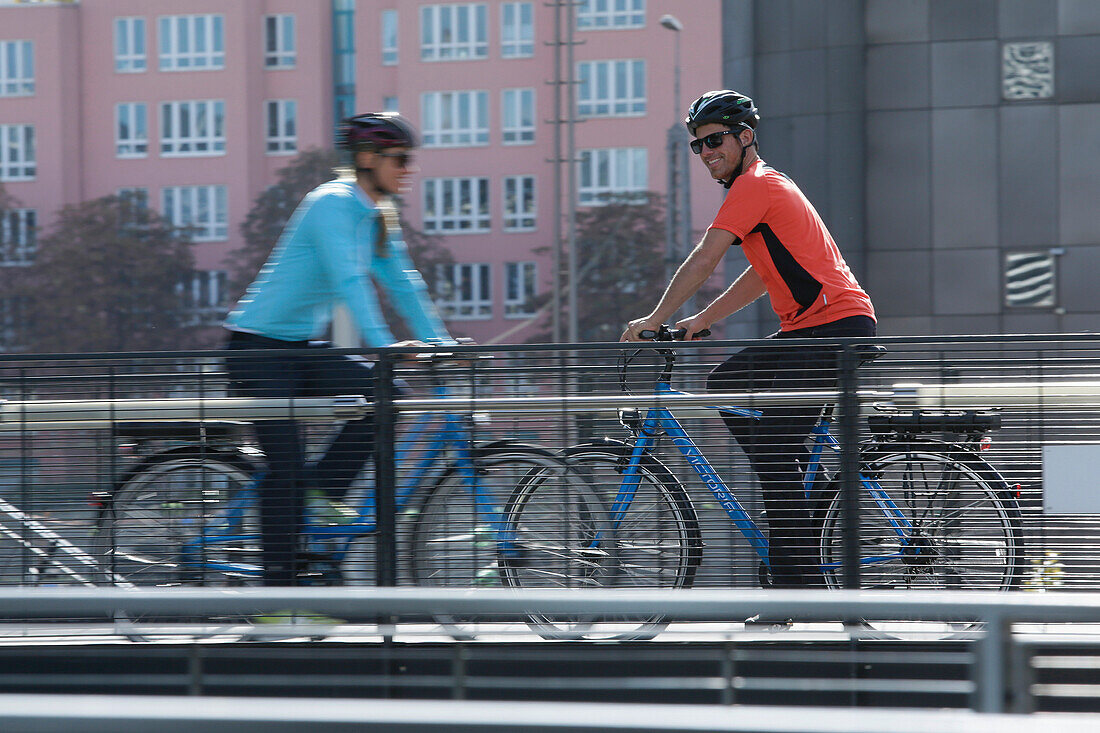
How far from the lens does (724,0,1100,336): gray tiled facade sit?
22.2 m

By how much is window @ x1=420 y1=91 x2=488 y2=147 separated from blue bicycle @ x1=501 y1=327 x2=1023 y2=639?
58860 millimetres

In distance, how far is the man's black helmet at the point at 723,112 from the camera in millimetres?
4852

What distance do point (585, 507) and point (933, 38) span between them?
65.6ft

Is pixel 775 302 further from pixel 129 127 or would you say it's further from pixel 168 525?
pixel 129 127

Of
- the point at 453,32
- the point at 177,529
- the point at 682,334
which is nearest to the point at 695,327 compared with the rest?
the point at 682,334

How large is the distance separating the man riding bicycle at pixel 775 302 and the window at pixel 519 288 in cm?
5716

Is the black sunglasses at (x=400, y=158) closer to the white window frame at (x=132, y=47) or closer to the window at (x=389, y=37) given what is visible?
the window at (x=389, y=37)

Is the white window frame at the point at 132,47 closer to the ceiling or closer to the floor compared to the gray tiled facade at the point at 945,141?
closer to the ceiling

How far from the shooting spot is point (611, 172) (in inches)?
2429

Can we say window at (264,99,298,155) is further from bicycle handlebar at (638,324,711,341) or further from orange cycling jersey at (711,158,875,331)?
orange cycling jersey at (711,158,875,331)

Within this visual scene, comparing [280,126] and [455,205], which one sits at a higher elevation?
[280,126]

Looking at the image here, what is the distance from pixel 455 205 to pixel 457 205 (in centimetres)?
10

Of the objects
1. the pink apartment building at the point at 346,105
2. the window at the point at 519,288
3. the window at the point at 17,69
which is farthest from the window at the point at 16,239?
the window at the point at 519,288

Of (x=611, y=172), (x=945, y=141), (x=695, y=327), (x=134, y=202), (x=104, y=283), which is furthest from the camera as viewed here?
(x=611, y=172)
